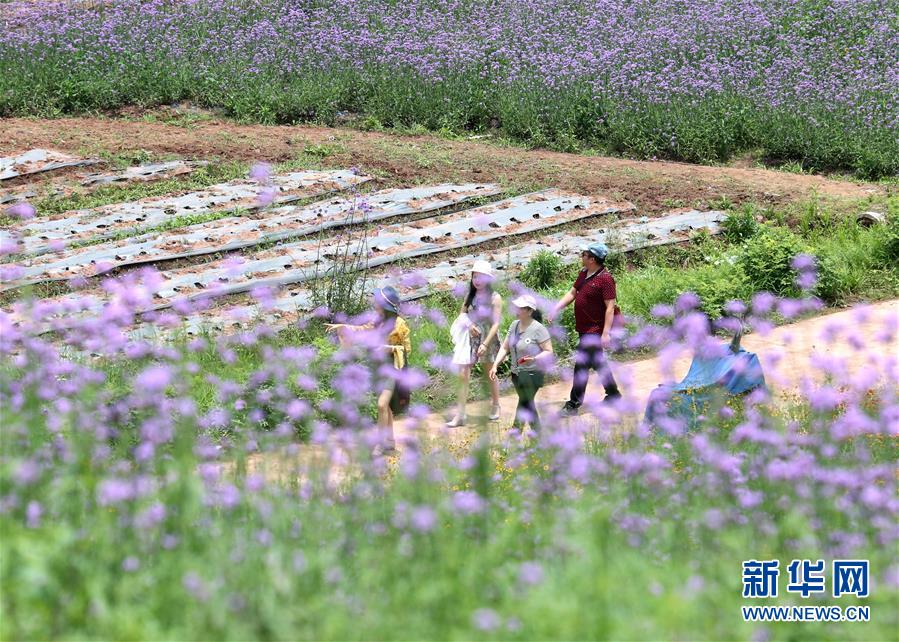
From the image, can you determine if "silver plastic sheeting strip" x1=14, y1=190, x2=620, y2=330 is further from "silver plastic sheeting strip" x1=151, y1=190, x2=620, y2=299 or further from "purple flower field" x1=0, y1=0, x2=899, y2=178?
"purple flower field" x1=0, y1=0, x2=899, y2=178

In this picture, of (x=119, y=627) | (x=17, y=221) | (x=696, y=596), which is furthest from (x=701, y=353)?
(x=17, y=221)

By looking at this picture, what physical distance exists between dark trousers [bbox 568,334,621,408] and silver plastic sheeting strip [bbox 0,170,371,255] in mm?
4488

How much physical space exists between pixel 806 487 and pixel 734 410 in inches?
109

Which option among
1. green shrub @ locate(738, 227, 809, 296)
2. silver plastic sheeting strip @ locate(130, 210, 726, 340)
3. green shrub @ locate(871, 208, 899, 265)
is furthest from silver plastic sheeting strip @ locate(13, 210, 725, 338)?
green shrub @ locate(871, 208, 899, 265)

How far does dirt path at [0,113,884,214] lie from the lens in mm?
13375

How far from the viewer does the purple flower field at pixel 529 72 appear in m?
15.6

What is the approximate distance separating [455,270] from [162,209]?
2.96 metres

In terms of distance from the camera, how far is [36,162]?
42.7ft

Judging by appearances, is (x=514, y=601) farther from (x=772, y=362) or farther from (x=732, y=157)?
(x=732, y=157)

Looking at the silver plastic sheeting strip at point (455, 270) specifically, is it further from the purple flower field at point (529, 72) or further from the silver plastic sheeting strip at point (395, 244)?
the purple flower field at point (529, 72)

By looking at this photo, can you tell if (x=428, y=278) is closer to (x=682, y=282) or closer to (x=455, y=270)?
(x=455, y=270)

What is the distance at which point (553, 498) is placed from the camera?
5184 mm

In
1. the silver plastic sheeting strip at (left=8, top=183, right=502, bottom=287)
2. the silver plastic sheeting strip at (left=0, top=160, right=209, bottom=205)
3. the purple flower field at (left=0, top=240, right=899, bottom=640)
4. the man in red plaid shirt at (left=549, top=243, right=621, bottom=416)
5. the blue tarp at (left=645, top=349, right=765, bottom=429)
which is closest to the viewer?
the purple flower field at (left=0, top=240, right=899, bottom=640)

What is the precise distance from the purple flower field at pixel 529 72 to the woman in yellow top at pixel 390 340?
8.03 metres
